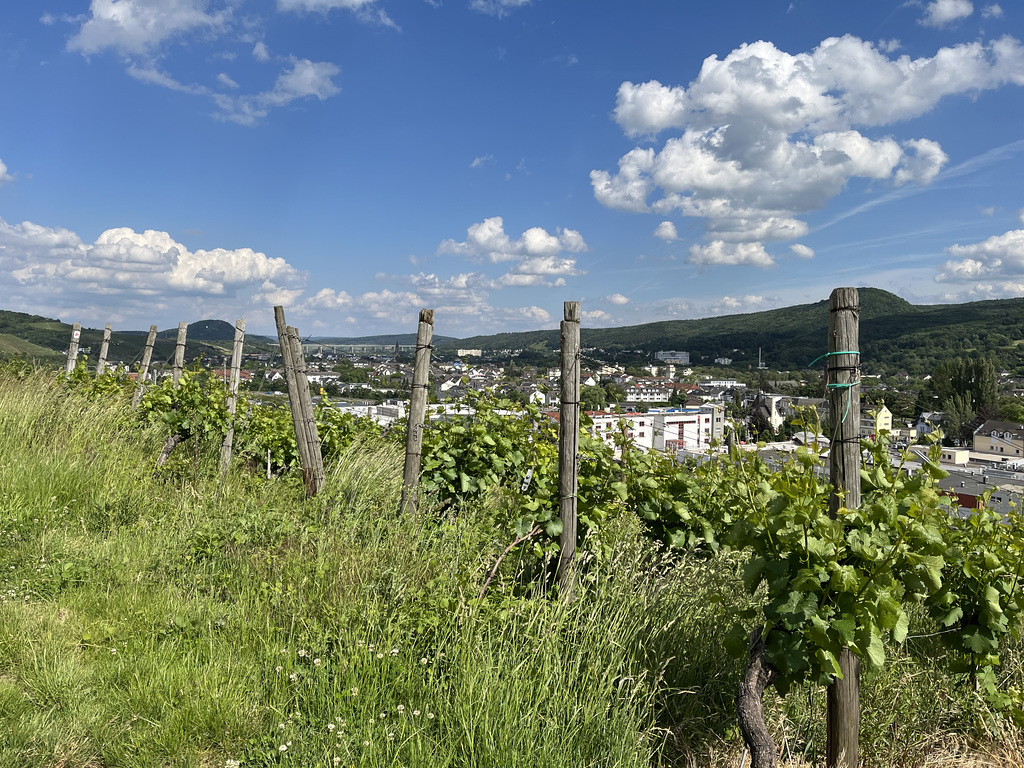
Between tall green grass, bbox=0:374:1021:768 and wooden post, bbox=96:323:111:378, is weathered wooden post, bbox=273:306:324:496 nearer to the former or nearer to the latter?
tall green grass, bbox=0:374:1021:768

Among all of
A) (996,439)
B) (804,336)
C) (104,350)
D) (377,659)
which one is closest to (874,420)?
(377,659)

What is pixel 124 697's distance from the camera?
2.66 metres

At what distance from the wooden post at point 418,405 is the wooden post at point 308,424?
1.11 m

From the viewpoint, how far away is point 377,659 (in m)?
2.70

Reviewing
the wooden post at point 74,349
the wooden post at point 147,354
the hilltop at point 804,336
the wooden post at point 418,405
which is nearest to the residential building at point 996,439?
the hilltop at point 804,336

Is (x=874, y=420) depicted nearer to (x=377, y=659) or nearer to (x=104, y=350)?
(x=377, y=659)

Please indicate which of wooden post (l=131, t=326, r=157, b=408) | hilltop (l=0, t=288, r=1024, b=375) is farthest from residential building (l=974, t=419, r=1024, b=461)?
wooden post (l=131, t=326, r=157, b=408)

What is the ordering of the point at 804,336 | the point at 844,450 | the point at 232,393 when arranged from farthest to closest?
the point at 804,336 < the point at 232,393 < the point at 844,450

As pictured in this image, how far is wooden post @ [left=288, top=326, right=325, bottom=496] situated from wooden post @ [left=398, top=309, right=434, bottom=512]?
111 centimetres

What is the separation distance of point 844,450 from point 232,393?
7.27m

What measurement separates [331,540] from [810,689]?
300 cm

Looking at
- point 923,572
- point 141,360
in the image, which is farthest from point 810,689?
point 141,360

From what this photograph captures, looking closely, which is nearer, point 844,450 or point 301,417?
point 844,450

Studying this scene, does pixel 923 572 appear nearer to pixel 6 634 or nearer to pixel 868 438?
pixel 868 438
